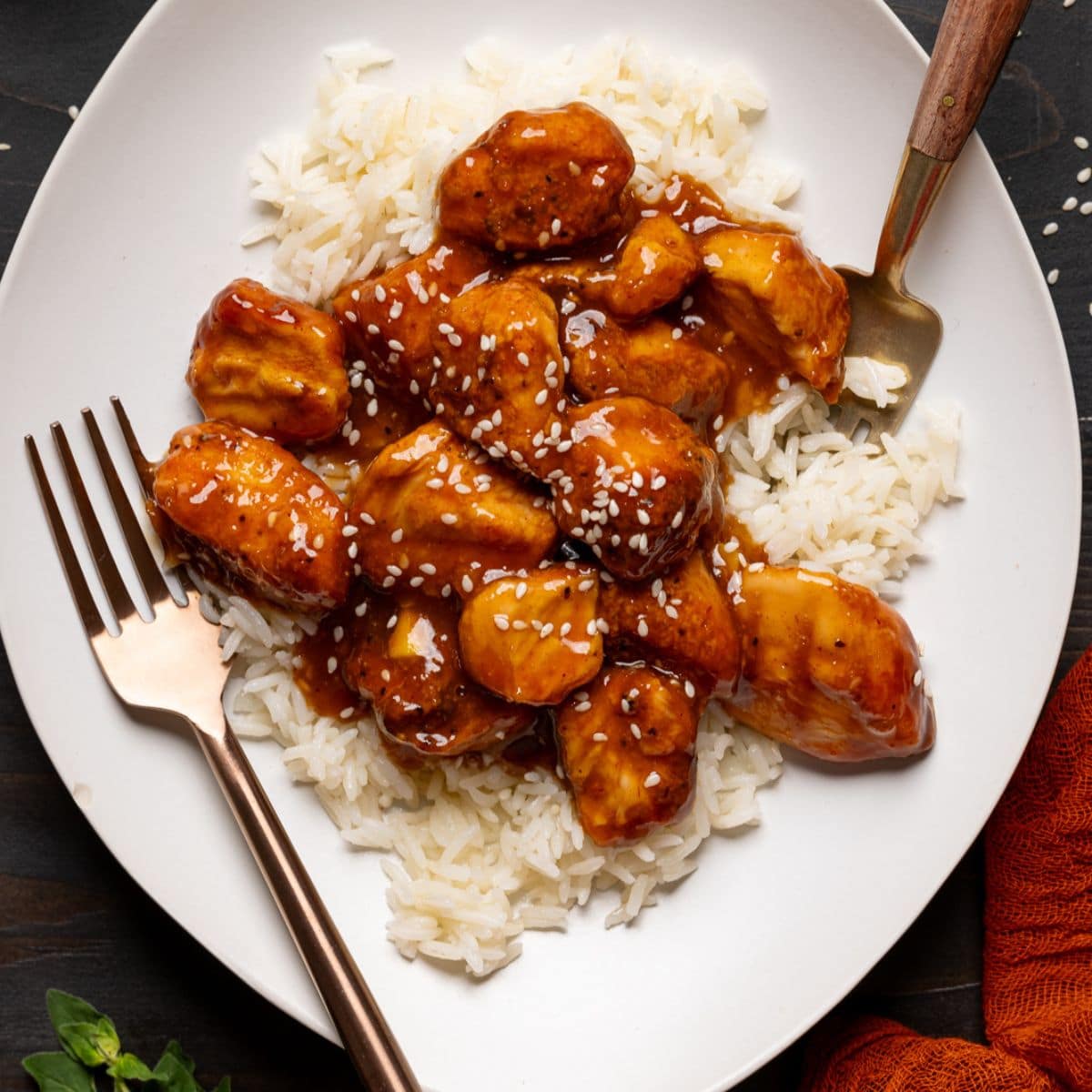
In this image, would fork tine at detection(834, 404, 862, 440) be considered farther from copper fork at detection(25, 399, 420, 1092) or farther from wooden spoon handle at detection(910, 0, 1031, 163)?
copper fork at detection(25, 399, 420, 1092)

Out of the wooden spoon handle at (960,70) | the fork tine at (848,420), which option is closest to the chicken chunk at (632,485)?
the fork tine at (848,420)

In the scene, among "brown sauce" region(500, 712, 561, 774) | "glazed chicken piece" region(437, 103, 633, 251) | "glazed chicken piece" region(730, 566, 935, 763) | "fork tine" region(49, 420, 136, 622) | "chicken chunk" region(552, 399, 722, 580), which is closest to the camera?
"chicken chunk" region(552, 399, 722, 580)

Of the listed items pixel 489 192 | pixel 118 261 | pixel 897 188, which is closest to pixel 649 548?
pixel 489 192

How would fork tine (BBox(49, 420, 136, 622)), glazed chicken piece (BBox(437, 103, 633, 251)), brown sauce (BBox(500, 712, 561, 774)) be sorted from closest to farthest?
glazed chicken piece (BBox(437, 103, 633, 251)) → fork tine (BBox(49, 420, 136, 622)) → brown sauce (BBox(500, 712, 561, 774))

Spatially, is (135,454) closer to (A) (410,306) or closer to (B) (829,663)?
(A) (410,306)

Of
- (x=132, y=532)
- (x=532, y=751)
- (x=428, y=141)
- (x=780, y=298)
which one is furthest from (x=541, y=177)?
(x=532, y=751)

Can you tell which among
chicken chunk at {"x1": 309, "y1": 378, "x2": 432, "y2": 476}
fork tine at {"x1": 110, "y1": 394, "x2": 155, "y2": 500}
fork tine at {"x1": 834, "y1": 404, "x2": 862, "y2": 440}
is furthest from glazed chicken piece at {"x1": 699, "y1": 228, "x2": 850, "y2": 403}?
fork tine at {"x1": 110, "y1": 394, "x2": 155, "y2": 500}
